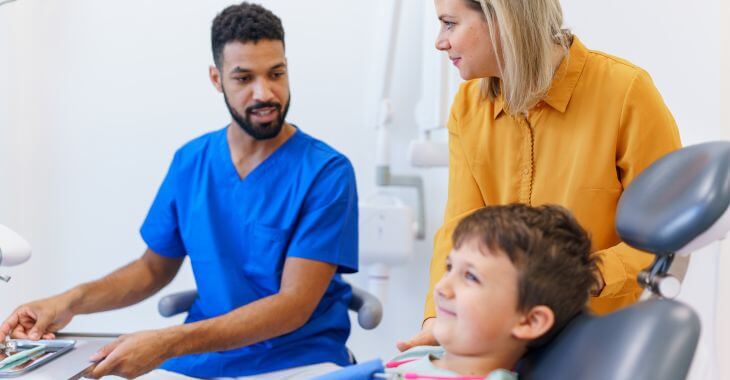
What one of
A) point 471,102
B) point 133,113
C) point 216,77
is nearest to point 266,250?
point 216,77

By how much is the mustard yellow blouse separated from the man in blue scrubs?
1.21 feet

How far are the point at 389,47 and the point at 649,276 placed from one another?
1.39 meters

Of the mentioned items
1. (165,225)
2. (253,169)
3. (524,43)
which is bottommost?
(165,225)

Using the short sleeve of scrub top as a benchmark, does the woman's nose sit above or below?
above

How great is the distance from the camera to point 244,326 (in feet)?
5.30

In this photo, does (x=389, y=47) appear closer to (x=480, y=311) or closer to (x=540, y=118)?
(x=540, y=118)

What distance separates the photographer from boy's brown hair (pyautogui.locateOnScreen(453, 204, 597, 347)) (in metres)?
1.06

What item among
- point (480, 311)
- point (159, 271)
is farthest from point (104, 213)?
point (480, 311)

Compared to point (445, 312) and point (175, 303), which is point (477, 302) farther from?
point (175, 303)

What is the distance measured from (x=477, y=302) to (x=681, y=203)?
0.96ft

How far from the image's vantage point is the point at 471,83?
155cm

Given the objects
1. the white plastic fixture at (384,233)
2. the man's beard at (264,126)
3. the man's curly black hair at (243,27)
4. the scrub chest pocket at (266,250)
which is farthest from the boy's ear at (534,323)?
the white plastic fixture at (384,233)

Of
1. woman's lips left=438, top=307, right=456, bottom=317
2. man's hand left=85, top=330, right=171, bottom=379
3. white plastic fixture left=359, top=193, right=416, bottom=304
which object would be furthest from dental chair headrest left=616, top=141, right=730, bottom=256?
white plastic fixture left=359, top=193, right=416, bottom=304

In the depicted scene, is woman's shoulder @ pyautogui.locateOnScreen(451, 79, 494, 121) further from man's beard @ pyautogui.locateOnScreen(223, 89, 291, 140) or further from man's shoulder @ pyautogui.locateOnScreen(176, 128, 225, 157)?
man's shoulder @ pyautogui.locateOnScreen(176, 128, 225, 157)
